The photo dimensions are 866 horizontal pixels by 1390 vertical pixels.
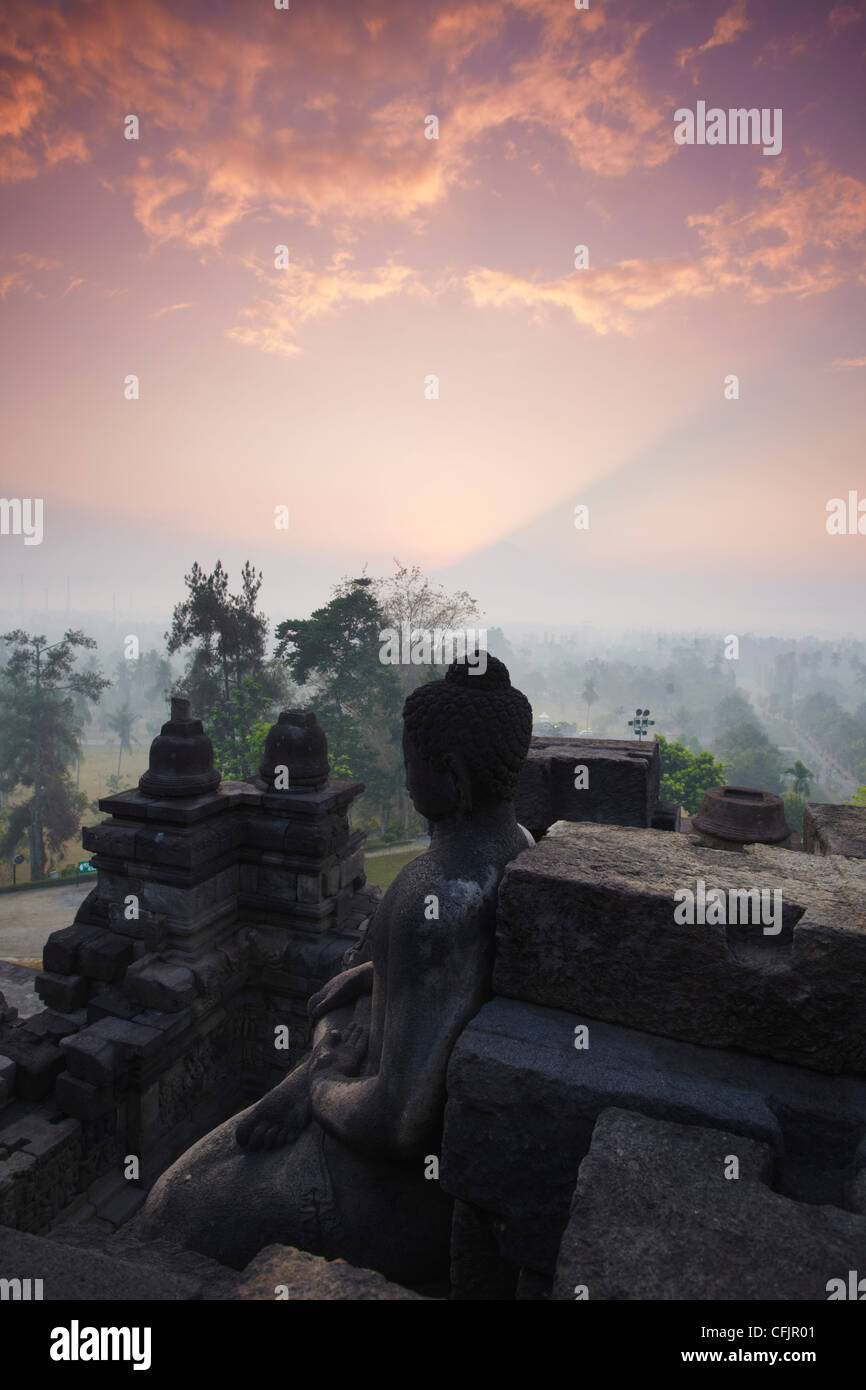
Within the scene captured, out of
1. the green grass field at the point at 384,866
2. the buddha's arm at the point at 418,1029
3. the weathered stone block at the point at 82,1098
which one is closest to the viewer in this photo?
the buddha's arm at the point at 418,1029

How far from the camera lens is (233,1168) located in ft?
7.97

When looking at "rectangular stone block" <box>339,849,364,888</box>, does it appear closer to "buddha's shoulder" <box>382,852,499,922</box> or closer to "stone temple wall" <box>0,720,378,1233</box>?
"stone temple wall" <box>0,720,378,1233</box>

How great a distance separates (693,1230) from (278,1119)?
5.66 feet

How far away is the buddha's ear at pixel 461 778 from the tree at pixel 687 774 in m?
31.9

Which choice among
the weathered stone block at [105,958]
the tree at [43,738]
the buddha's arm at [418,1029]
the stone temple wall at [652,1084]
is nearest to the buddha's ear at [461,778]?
the stone temple wall at [652,1084]

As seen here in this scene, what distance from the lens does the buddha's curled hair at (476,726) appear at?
2.40 metres

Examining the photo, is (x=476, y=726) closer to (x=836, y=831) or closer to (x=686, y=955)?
(x=686, y=955)

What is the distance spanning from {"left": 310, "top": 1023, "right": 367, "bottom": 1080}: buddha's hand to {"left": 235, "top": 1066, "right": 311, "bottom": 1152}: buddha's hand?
10cm

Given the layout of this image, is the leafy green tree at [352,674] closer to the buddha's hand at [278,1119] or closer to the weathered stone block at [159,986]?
the weathered stone block at [159,986]

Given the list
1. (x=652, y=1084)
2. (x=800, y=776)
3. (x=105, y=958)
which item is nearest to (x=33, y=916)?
(x=105, y=958)

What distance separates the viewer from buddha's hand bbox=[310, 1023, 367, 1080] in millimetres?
2508
